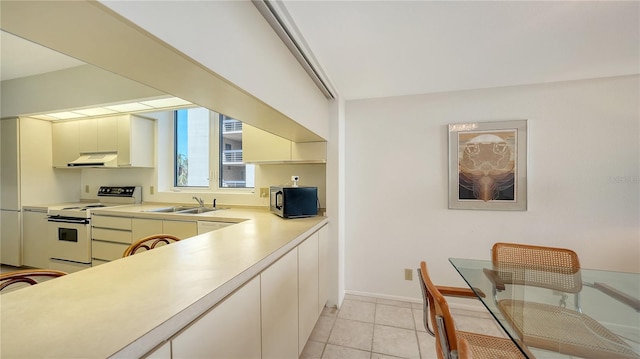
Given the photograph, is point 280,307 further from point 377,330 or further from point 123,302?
point 377,330

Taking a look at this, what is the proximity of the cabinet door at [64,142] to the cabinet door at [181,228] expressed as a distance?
2.08 meters

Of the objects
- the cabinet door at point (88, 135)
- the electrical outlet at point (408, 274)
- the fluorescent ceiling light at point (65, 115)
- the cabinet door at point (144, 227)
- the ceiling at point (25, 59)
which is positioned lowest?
the electrical outlet at point (408, 274)

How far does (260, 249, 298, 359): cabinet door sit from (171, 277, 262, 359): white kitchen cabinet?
72 mm

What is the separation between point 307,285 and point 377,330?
34.1 inches

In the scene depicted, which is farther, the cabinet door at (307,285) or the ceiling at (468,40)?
the cabinet door at (307,285)

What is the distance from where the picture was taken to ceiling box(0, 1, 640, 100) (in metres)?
1.23

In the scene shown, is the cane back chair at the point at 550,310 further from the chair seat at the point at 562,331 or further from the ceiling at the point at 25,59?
the ceiling at the point at 25,59

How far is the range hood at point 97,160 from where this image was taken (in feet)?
9.91

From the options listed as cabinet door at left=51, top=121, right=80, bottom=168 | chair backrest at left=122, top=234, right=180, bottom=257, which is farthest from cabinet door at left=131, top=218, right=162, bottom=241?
cabinet door at left=51, top=121, right=80, bottom=168

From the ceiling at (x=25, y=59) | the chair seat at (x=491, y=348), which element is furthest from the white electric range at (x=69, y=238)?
the chair seat at (x=491, y=348)

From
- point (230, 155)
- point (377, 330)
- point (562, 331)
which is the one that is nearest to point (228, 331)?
point (562, 331)

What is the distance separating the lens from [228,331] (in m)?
0.87

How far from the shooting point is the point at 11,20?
0.56 m

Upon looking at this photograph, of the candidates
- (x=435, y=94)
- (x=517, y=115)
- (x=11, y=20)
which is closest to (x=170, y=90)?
(x=11, y=20)
